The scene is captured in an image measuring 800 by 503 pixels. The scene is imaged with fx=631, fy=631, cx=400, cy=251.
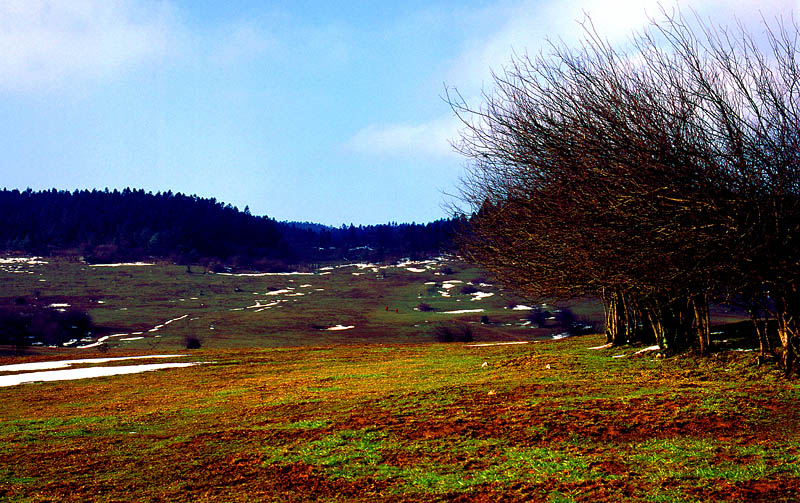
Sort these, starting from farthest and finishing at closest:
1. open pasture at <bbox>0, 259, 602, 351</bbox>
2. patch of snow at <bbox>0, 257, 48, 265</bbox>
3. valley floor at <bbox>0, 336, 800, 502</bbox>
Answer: patch of snow at <bbox>0, 257, 48, 265</bbox> → open pasture at <bbox>0, 259, 602, 351</bbox> → valley floor at <bbox>0, 336, 800, 502</bbox>

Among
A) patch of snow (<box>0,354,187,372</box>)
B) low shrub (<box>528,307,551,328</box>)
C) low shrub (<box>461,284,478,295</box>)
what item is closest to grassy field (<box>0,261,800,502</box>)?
patch of snow (<box>0,354,187,372</box>)

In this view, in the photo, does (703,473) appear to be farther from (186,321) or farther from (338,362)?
(186,321)

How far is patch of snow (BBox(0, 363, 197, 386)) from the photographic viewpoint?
2623 centimetres

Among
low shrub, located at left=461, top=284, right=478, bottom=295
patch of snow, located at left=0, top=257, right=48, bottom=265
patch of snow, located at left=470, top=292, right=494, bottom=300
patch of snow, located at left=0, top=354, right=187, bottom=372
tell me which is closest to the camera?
patch of snow, located at left=0, top=354, right=187, bottom=372

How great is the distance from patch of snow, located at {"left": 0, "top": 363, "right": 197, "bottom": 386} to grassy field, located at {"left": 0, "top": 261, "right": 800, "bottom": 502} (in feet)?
5.41

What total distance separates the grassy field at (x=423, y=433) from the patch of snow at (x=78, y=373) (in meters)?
1.65

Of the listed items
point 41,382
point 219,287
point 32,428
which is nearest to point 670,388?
point 32,428

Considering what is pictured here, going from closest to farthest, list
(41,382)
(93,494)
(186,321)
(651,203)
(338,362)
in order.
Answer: (93,494), (651,203), (41,382), (338,362), (186,321)

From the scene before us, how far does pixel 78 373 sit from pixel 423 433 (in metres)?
23.1

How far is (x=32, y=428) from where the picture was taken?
47.3 feet

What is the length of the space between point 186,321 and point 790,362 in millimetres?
103151

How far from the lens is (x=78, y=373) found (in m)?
28.4

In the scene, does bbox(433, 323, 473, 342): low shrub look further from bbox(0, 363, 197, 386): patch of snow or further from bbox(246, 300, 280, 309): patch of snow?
bbox(246, 300, 280, 309): patch of snow

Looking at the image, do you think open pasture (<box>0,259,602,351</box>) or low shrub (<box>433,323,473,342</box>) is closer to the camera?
low shrub (<box>433,323,473,342</box>)
